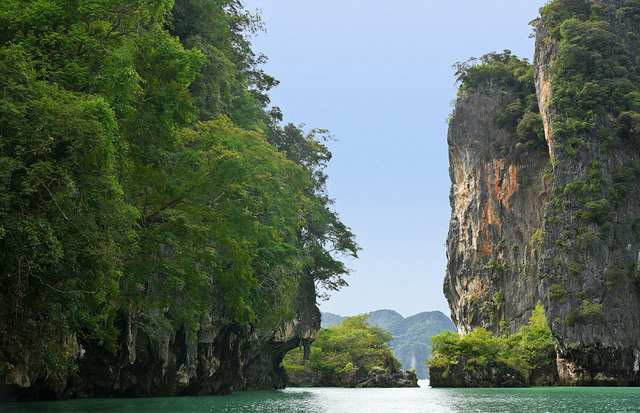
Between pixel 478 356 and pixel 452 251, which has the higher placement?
pixel 452 251

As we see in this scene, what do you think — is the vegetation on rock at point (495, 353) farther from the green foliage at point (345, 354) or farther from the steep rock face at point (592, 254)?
the green foliage at point (345, 354)

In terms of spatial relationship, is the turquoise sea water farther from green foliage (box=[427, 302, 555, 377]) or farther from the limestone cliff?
green foliage (box=[427, 302, 555, 377])

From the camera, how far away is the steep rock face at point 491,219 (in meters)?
50.5

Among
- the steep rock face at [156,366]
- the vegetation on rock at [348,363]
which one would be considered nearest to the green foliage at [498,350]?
the vegetation on rock at [348,363]

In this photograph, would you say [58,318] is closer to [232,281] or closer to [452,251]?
[232,281]

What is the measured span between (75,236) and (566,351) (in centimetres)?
3509

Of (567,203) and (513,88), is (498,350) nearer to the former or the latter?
(567,203)

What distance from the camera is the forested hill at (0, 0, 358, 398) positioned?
9.62 metres

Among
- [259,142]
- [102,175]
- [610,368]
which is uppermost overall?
[259,142]

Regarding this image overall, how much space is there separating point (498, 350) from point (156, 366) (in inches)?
1066

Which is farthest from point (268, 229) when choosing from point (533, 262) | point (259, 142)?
point (533, 262)

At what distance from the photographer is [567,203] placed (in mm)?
41594

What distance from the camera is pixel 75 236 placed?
33.1ft

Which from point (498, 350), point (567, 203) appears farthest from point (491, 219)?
point (498, 350)
